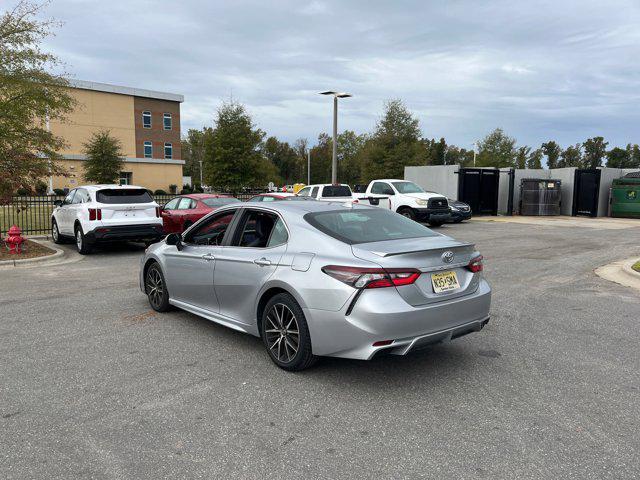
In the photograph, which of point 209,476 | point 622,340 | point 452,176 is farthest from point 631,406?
point 452,176

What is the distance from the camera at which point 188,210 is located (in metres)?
14.2

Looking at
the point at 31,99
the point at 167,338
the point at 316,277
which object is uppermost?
the point at 31,99

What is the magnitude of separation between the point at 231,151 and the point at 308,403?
27054mm

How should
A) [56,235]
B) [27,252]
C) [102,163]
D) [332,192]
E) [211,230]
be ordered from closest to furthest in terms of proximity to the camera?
1. [211,230]
2. [27,252]
3. [56,235]
4. [332,192]
5. [102,163]

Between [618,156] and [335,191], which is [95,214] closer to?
[335,191]

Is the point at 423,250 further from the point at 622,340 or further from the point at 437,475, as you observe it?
the point at 622,340

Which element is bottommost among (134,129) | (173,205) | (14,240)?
(14,240)

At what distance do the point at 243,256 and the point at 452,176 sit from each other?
23.7 meters

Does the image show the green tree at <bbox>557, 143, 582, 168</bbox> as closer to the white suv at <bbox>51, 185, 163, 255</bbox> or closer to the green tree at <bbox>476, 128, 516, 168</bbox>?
the green tree at <bbox>476, 128, 516, 168</bbox>

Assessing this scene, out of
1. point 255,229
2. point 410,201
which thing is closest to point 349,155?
point 410,201

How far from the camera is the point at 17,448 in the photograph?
3.17 metres

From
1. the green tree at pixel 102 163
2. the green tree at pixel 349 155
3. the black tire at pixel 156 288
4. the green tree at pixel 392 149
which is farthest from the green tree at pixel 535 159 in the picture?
the black tire at pixel 156 288

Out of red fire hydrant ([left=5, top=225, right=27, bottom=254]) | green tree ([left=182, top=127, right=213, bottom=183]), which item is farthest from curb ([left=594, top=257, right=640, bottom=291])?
green tree ([left=182, top=127, right=213, bottom=183])

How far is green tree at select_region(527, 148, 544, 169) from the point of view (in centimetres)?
9144
